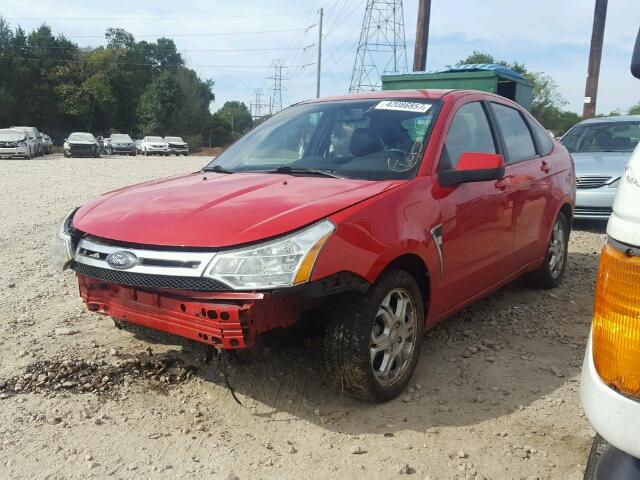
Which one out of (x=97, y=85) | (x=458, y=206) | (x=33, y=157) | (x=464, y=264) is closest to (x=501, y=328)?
(x=464, y=264)

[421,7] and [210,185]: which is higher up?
[421,7]

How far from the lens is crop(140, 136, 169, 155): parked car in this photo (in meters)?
42.9

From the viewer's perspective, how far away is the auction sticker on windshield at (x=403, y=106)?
150 inches

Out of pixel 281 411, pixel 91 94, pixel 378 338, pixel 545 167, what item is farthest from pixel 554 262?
pixel 91 94

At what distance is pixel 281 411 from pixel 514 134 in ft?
9.41

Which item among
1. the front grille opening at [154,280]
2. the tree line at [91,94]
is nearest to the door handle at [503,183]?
the front grille opening at [154,280]

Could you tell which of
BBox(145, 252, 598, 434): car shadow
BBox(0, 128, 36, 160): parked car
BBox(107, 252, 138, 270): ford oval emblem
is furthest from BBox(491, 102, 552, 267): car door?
BBox(0, 128, 36, 160): parked car

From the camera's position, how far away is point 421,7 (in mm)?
14992

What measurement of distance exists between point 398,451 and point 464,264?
1350 millimetres

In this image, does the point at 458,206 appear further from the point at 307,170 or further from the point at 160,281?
the point at 160,281

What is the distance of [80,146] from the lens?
32.7m

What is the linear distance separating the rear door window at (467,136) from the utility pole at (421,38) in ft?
37.1

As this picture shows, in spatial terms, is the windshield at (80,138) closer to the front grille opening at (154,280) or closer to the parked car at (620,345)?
the front grille opening at (154,280)

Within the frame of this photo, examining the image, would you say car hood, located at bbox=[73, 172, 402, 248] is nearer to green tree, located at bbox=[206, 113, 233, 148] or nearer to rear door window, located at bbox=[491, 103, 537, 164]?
rear door window, located at bbox=[491, 103, 537, 164]
